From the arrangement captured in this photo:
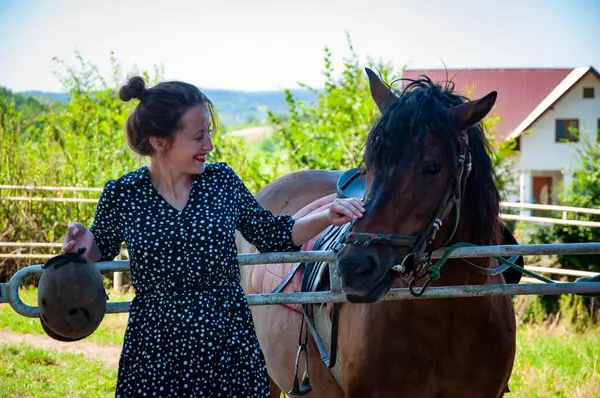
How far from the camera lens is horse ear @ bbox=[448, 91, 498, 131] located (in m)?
2.67

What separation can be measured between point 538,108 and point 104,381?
36094 mm

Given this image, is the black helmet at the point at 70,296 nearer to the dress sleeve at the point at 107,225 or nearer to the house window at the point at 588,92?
the dress sleeve at the point at 107,225

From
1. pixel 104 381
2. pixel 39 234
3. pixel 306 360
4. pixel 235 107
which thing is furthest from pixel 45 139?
pixel 235 107

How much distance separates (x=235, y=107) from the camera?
149125 millimetres

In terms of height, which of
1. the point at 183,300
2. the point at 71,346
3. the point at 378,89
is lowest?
the point at 71,346

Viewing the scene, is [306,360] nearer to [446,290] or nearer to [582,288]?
[446,290]

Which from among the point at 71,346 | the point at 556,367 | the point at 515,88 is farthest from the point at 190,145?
the point at 515,88

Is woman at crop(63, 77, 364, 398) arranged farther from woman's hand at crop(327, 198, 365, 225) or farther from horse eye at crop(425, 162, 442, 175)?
horse eye at crop(425, 162, 442, 175)

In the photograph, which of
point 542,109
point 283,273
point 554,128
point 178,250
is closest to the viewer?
point 178,250

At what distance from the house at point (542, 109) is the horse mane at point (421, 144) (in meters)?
34.0

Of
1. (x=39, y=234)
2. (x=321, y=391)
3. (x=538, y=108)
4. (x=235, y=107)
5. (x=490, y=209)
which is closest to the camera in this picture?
(x=490, y=209)

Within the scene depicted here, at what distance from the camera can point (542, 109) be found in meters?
38.1

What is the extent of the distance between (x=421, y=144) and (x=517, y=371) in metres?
4.05

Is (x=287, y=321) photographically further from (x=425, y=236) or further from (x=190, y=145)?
(x=190, y=145)
